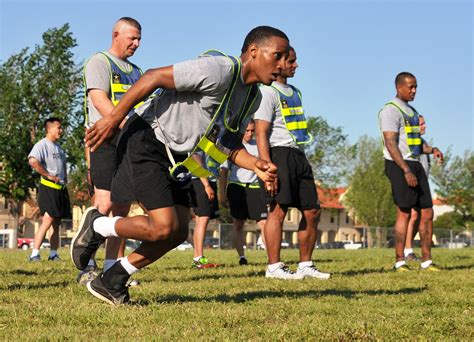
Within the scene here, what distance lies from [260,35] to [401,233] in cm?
593

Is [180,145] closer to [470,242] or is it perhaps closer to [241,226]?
[241,226]

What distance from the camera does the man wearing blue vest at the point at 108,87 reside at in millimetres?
7191

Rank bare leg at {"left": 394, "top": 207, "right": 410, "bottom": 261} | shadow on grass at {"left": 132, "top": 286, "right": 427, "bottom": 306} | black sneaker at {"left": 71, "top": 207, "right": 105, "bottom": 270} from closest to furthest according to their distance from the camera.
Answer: black sneaker at {"left": 71, "top": 207, "right": 105, "bottom": 270} < shadow on grass at {"left": 132, "top": 286, "right": 427, "bottom": 306} < bare leg at {"left": 394, "top": 207, "right": 410, "bottom": 261}

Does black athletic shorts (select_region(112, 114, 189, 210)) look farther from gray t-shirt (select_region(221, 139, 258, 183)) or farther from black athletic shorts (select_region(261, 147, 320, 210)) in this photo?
gray t-shirt (select_region(221, 139, 258, 183))

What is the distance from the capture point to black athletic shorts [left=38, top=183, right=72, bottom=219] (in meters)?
13.1

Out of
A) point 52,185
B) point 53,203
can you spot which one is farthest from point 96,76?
point 52,185

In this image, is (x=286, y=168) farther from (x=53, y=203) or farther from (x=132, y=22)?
(x=53, y=203)

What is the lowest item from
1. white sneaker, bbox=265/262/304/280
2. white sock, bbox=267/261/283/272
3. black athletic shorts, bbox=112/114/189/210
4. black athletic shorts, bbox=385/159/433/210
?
white sneaker, bbox=265/262/304/280

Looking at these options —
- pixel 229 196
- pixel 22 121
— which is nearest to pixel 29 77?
pixel 22 121

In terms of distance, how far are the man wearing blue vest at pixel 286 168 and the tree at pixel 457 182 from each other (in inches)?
2969


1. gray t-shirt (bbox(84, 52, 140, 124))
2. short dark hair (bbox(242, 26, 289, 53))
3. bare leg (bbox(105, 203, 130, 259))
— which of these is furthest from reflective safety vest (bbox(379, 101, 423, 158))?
short dark hair (bbox(242, 26, 289, 53))

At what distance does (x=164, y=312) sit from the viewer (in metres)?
5.13

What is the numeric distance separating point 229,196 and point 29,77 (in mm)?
37146

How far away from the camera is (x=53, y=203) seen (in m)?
13.2
